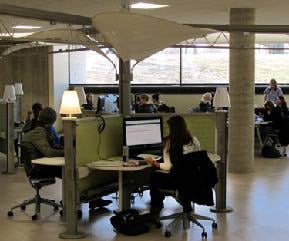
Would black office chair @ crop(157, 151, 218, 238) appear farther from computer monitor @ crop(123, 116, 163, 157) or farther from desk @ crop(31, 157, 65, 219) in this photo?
desk @ crop(31, 157, 65, 219)

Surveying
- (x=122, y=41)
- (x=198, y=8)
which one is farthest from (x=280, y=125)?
(x=122, y=41)

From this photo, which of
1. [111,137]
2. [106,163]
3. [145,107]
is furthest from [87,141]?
[145,107]

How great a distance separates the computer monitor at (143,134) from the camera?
245 inches

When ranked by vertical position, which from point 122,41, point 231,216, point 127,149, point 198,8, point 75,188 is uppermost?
point 198,8

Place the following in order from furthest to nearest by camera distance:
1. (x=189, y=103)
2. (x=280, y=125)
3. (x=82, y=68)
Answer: (x=82, y=68) → (x=189, y=103) → (x=280, y=125)

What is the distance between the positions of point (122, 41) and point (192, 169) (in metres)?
1.63

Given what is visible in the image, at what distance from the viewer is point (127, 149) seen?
5902 millimetres

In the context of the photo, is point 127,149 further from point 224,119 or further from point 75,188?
point 224,119

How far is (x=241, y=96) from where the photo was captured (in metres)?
9.26

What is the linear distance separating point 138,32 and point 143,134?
112cm

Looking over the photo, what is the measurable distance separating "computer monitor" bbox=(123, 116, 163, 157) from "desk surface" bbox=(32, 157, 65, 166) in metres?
0.72

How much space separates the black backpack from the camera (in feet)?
18.7

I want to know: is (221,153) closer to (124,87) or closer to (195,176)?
(195,176)

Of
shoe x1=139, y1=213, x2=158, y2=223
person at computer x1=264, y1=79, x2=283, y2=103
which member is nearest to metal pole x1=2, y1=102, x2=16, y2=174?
shoe x1=139, y1=213, x2=158, y2=223
